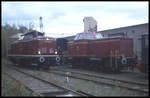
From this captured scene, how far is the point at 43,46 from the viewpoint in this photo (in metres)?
19.3

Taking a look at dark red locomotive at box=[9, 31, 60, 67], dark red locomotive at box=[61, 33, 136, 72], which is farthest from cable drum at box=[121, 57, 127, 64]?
dark red locomotive at box=[9, 31, 60, 67]

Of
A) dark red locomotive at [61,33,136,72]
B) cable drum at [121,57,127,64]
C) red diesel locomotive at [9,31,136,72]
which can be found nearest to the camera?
cable drum at [121,57,127,64]

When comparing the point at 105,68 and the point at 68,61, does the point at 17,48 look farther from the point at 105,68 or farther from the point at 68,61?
the point at 105,68

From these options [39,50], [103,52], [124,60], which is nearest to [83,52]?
[103,52]

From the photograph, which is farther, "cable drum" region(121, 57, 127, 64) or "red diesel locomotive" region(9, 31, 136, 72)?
"red diesel locomotive" region(9, 31, 136, 72)

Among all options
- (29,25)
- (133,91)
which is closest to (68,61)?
(133,91)

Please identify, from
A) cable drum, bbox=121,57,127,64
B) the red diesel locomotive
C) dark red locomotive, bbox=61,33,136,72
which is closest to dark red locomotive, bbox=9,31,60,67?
the red diesel locomotive

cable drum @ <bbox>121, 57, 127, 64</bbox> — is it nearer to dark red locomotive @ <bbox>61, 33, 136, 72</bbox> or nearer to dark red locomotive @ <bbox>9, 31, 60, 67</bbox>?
dark red locomotive @ <bbox>61, 33, 136, 72</bbox>

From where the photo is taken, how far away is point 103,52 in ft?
55.0

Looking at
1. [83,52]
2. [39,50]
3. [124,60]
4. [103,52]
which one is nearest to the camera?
[124,60]

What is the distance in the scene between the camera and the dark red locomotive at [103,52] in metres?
15.7

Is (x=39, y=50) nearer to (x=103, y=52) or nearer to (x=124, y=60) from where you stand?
(x=103, y=52)

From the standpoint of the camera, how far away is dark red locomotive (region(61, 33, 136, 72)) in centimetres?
1572

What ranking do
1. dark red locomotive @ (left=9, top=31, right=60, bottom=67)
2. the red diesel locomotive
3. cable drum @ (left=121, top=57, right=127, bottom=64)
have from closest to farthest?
cable drum @ (left=121, top=57, right=127, bottom=64), the red diesel locomotive, dark red locomotive @ (left=9, top=31, right=60, bottom=67)
